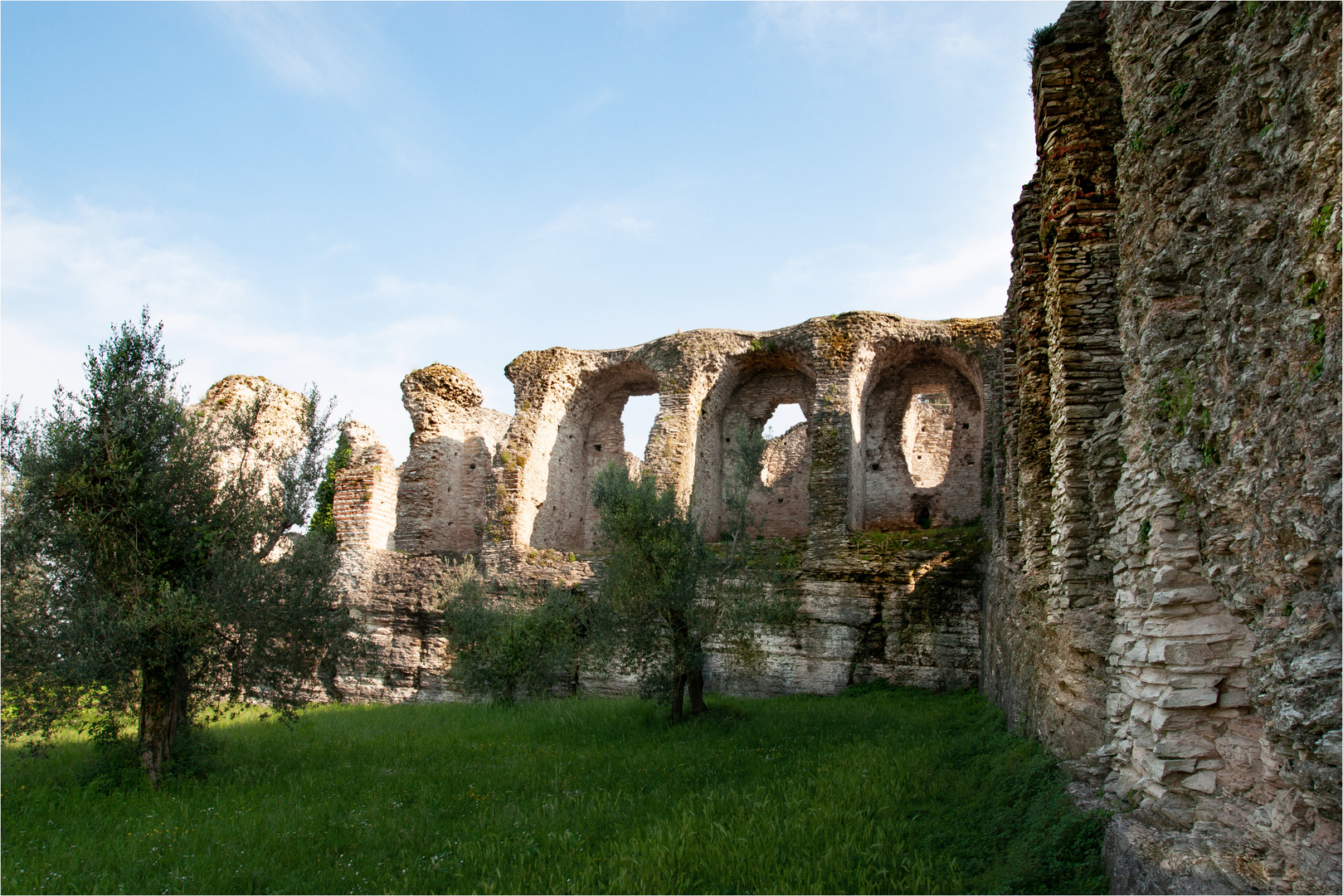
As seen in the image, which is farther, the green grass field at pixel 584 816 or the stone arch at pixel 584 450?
the stone arch at pixel 584 450

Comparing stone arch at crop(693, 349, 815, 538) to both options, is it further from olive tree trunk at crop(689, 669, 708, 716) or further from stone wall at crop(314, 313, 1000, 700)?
olive tree trunk at crop(689, 669, 708, 716)

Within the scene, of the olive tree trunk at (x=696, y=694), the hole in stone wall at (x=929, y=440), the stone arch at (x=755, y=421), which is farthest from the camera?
the hole in stone wall at (x=929, y=440)

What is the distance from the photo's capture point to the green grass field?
223 inches

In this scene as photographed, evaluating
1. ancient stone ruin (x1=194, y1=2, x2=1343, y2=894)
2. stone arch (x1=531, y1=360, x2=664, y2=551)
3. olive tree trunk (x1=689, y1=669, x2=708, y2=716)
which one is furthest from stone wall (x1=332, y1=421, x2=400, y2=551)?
olive tree trunk (x1=689, y1=669, x2=708, y2=716)

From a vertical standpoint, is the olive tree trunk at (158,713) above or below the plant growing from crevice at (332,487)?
below

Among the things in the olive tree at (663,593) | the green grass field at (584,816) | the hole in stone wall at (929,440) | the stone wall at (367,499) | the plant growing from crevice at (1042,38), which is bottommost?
the green grass field at (584,816)

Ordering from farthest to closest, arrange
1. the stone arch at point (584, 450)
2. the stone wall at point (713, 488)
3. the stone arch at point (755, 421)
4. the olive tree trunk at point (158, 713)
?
the stone arch at point (584, 450) → the stone arch at point (755, 421) → the stone wall at point (713, 488) → the olive tree trunk at point (158, 713)

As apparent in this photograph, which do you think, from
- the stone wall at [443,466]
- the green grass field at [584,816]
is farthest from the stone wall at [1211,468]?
the stone wall at [443,466]

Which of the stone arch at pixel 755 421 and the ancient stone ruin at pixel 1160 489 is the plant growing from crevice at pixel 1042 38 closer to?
the ancient stone ruin at pixel 1160 489

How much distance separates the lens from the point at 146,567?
28.5ft

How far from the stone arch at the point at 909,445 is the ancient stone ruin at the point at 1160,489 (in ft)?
5.61

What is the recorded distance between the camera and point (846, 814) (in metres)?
6.52

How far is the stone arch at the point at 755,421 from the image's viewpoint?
765 inches

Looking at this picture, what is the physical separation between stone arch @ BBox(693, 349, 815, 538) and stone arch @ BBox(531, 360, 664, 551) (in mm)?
2001
